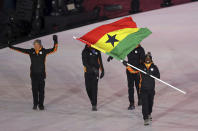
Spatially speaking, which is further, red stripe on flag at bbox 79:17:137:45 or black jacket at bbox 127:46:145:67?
black jacket at bbox 127:46:145:67

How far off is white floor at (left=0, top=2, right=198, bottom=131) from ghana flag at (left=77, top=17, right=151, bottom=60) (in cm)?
135

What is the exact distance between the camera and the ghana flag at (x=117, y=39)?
948 cm

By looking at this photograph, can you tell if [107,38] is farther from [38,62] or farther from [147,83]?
[38,62]

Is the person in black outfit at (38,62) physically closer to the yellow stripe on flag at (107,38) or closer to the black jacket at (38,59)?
the black jacket at (38,59)

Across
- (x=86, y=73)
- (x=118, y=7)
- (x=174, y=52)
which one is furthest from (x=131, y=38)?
(x=118, y=7)

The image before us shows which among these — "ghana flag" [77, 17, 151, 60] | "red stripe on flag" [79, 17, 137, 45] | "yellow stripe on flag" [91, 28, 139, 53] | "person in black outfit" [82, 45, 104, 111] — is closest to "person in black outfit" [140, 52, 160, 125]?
"ghana flag" [77, 17, 151, 60]

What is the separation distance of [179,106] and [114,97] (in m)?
1.69

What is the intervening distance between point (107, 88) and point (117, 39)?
3.38 meters

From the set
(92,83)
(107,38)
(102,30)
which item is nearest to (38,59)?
(92,83)

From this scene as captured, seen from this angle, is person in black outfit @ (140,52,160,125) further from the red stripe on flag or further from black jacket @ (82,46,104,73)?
black jacket @ (82,46,104,73)

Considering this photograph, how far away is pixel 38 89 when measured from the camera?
10578 millimetres

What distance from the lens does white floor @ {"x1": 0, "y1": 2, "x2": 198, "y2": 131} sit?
378 inches

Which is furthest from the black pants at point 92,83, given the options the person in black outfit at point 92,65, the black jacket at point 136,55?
the black jacket at point 136,55

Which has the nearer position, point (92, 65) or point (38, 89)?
point (92, 65)
